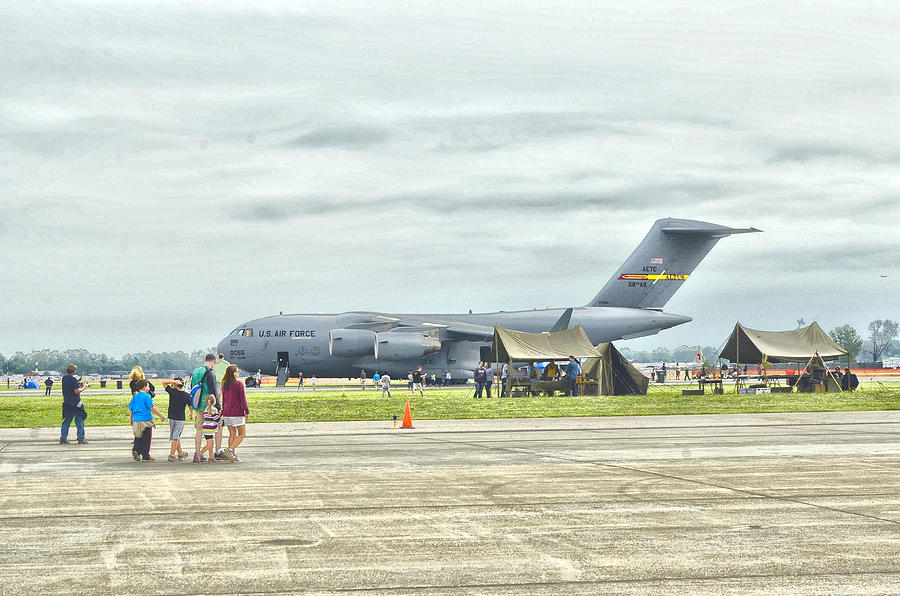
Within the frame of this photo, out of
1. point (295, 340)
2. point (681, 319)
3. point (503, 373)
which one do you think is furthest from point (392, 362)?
point (681, 319)

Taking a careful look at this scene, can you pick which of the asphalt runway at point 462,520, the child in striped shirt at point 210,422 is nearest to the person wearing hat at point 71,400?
the asphalt runway at point 462,520

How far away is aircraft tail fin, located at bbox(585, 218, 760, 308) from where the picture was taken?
61.0 m

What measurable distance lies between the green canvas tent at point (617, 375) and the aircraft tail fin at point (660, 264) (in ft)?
67.6

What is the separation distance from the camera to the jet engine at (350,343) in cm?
5600

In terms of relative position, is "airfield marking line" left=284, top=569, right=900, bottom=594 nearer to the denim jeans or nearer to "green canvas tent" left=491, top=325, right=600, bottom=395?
the denim jeans

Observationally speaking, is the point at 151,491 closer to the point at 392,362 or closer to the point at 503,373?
the point at 503,373

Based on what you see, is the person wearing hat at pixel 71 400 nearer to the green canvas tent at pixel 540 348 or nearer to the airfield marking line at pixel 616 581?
the airfield marking line at pixel 616 581

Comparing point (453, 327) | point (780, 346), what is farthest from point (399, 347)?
point (780, 346)

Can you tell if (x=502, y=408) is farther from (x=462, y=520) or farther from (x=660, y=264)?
(x=660, y=264)

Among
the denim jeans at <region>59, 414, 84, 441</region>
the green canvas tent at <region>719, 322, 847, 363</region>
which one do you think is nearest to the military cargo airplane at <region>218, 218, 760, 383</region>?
the green canvas tent at <region>719, 322, 847, 363</region>

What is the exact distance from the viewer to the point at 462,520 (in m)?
10.1

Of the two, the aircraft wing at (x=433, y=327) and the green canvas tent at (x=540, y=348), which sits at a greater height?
the aircraft wing at (x=433, y=327)

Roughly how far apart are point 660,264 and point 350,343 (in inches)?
832

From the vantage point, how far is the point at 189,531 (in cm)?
948
